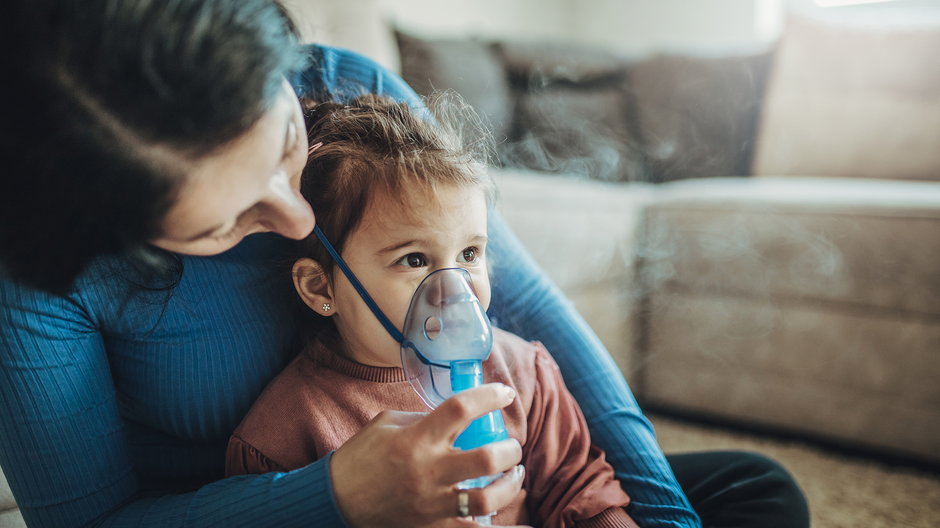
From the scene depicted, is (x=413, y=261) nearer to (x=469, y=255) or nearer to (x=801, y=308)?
(x=469, y=255)

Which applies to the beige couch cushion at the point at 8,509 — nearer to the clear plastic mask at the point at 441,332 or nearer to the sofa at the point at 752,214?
the clear plastic mask at the point at 441,332

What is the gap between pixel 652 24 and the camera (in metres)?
3.99

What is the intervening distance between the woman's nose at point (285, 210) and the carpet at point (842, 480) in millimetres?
1211

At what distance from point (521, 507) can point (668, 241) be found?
130 cm

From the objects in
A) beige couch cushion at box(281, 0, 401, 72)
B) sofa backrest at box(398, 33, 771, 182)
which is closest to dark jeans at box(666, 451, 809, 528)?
sofa backrest at box(398, 33, 771, 182)

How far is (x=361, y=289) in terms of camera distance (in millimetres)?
812

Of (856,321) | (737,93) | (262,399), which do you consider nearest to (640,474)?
(262,399)

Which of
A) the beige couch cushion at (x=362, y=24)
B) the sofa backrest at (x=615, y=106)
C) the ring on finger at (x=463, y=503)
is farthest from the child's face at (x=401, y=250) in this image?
the beige couch cushion at (x=362, y=24)

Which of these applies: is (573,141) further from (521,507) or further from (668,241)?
(521,507)

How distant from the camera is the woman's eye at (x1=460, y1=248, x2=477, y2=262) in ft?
2.76

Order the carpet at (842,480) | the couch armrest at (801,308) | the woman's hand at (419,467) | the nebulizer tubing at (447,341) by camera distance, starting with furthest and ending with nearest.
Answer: the couch armrest at (801,308) → the carpet at (842,480) → the nebulizer tubing at (447,341) → the woman's hand at (419,467)

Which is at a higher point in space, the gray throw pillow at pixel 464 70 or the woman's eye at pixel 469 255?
the gray throw pillow at pixel 464 70

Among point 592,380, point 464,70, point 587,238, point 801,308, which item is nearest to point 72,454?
point 592,380

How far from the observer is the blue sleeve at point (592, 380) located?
0.87 metres
